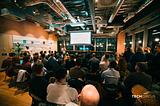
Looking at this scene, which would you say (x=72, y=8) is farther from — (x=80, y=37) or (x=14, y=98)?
(x=14, y=98)

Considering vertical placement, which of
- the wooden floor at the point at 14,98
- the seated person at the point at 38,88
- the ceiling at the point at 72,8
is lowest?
the wooden floor at the point at 14,98

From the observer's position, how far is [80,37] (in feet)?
18.6

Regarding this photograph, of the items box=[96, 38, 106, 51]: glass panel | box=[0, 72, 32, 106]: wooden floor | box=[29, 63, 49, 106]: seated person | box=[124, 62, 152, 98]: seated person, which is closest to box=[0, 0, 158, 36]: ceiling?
box=[124, 62, 152, 98]: seated person

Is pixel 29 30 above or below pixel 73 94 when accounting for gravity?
above

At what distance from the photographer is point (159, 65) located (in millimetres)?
2844

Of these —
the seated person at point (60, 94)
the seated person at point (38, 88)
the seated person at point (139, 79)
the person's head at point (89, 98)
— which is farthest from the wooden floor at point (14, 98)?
the seated person at point (139, 79)

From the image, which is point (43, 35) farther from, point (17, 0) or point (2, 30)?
point (17, 0)

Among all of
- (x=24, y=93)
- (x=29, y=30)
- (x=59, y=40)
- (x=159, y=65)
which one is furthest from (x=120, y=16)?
(x=59, y=40)

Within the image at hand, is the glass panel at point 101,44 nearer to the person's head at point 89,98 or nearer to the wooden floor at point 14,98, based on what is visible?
the wooden floor at point 14,98

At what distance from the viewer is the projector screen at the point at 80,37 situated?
549 centimetres

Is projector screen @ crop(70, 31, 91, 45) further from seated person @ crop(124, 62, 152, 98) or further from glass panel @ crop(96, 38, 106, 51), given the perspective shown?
glass panel @ crop(96, 38, 106, 51)

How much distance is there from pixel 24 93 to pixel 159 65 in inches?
202

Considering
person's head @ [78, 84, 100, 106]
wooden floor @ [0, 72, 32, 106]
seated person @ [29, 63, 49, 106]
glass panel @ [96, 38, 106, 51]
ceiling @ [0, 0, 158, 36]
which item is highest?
ceiling @ [0, 0, 158, 36]

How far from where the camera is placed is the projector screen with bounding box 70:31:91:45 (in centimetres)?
549
